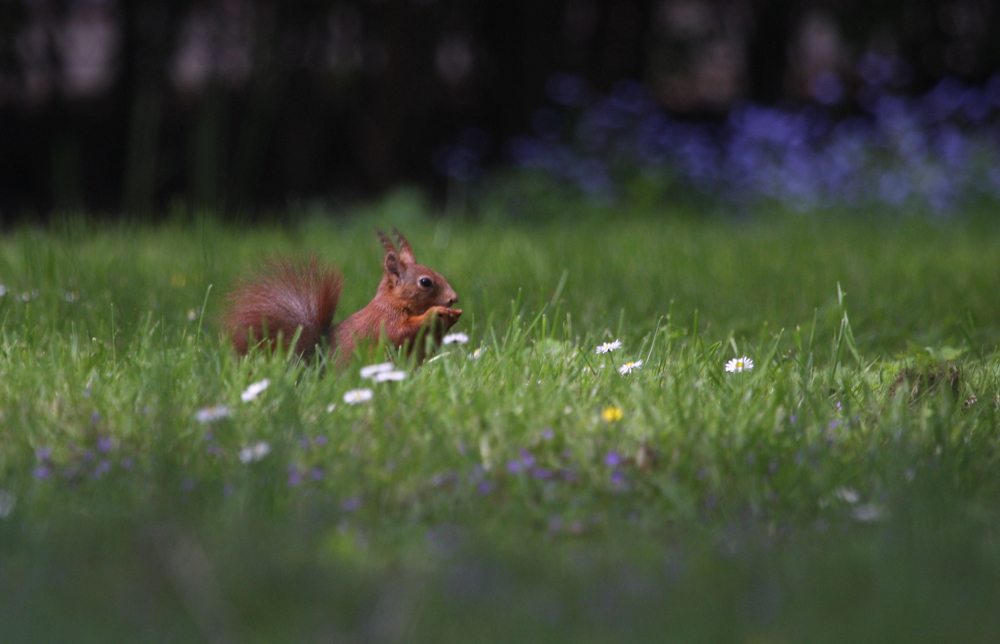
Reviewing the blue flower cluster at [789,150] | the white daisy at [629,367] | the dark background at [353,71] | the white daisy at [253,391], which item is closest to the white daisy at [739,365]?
the white daisy at [629,367]

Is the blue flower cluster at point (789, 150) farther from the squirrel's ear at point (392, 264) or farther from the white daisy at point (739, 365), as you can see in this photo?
the squirrel's ear at point (392, 264)

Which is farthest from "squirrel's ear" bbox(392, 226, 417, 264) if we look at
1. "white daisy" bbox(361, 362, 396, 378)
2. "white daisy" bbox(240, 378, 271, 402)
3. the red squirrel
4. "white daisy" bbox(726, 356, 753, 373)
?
"white daisy" bbox(726, 356, 753, 373)

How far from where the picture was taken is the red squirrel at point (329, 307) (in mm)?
2627

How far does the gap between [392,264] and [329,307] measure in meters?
0.23

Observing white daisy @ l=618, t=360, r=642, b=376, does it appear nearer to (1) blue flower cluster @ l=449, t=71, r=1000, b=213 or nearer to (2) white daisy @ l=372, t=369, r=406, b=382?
(2) white daisy @ l=372, t=369, r=406, b=382

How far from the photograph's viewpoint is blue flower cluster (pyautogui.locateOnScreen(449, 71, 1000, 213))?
24.5ft

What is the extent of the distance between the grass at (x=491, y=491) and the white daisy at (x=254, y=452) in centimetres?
1

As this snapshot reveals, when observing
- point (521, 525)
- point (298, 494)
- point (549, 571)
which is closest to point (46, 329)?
point (298, 494)

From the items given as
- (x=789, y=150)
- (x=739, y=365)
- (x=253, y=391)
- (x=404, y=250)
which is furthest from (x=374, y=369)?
(x=789, y=150)

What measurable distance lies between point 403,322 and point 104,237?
3.09 metres

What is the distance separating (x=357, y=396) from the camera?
91.2 inches

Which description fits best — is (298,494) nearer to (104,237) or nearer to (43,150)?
(104,237)

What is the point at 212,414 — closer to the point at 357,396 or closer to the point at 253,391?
the point at 253,391

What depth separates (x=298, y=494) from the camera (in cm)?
201
